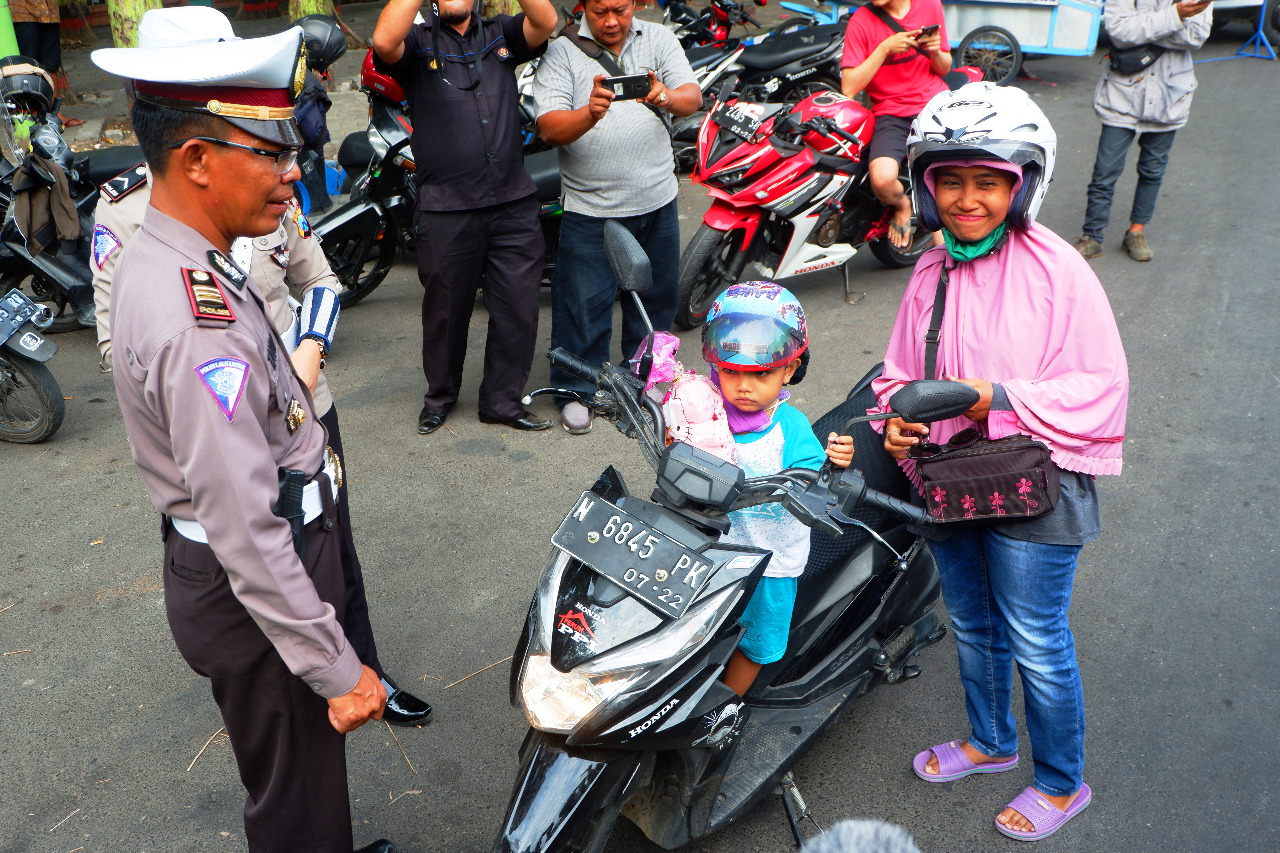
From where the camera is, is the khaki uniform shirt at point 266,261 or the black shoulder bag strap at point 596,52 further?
the black shoulder bag strap at point 596,52

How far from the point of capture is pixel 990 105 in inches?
84.7

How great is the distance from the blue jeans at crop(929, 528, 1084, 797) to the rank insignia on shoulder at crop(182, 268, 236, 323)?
1.77m

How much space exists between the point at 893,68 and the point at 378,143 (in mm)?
2862

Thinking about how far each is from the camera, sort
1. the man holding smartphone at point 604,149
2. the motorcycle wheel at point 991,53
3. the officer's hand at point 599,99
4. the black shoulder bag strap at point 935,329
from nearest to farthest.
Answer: the black shoulder bag strap at point 935,329 < the officer's hand at point 599,99 < the man holding smartphone at point 604,149 < the motorcycle wheel at point 991,53

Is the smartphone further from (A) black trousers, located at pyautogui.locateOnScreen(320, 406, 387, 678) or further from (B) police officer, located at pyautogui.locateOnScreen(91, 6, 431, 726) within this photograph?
(A) black trousers, located at pyautogui.locateOnScreen(320, 406, 387, 678)

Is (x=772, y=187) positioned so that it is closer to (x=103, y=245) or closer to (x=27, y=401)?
(x=103, y=245)

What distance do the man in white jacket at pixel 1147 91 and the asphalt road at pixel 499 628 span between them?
0.84 m

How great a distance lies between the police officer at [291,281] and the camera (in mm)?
2365

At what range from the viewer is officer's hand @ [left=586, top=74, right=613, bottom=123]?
3.94 meters

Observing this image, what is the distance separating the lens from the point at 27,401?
443cm

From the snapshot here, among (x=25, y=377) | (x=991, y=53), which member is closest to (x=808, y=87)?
(x=991, y=53)

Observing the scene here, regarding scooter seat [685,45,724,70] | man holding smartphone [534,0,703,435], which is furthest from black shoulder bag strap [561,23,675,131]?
scooter seat [685,45,724,70]

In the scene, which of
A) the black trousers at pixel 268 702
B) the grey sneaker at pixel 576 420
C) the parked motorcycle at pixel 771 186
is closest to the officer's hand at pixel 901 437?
the black trousers at pixel 268 702

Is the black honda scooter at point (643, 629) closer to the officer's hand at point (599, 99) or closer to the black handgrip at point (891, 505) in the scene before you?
the black handgrip at point (891, 505)
